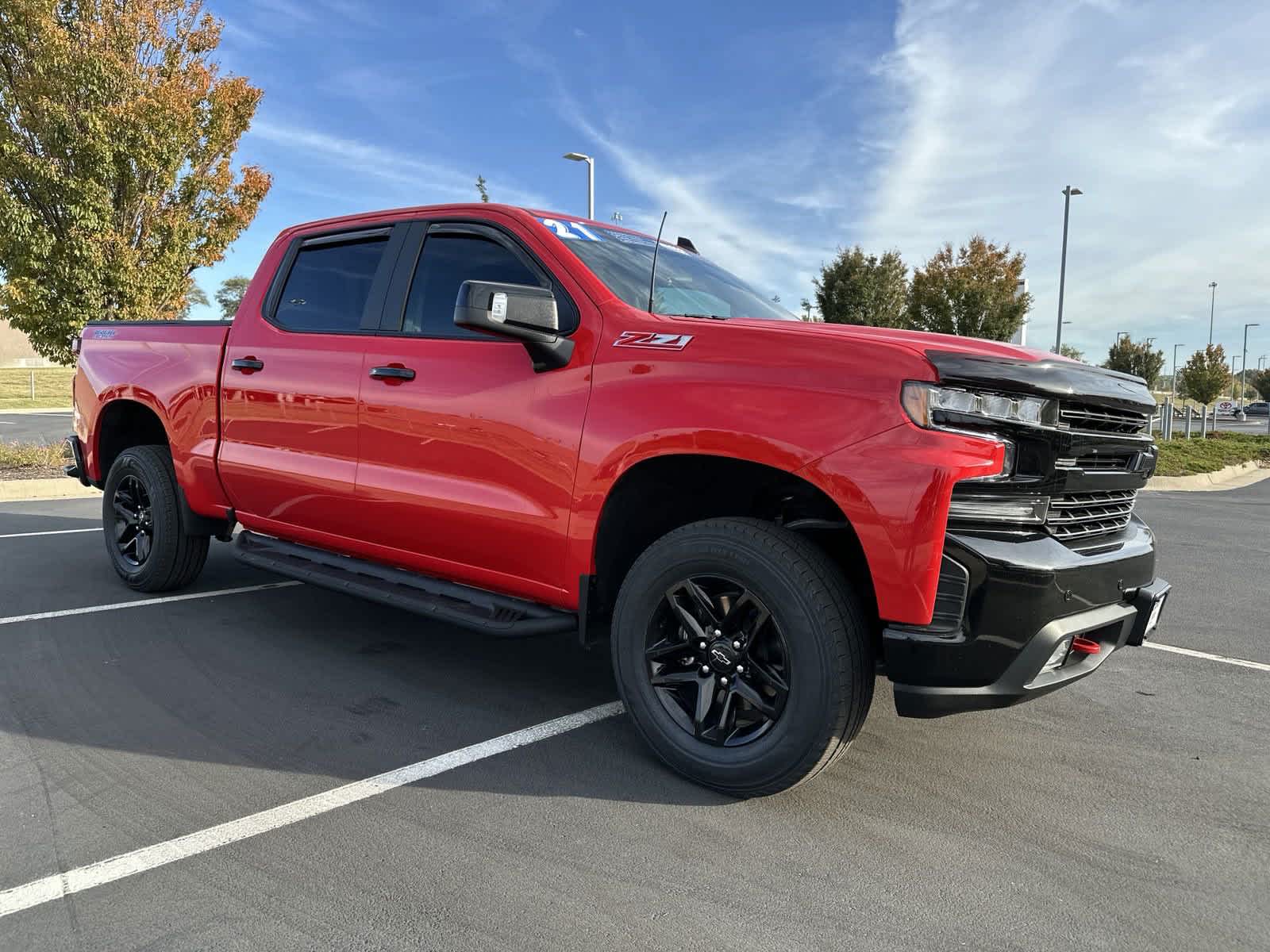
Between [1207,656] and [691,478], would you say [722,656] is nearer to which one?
[691,478]

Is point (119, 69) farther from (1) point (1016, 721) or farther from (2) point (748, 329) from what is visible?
(1) point (1016, 721)

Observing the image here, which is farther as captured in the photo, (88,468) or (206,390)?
(88,468)

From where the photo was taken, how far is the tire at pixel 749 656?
8.55ft

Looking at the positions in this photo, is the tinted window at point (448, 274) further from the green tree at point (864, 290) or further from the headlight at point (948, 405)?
the green tree at point (864, 290)

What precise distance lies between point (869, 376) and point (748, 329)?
1.49 feet

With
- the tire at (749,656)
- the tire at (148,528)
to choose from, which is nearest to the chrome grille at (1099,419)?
the tire at (749,656)

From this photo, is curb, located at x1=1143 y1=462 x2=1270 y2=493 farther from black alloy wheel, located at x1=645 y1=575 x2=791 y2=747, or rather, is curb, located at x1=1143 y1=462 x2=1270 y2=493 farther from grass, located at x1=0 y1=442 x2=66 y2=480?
grass, located at x1=0 y1=442 x2=66 y2=480

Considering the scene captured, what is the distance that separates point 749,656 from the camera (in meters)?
2.82

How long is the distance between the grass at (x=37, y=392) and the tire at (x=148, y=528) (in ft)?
68.2

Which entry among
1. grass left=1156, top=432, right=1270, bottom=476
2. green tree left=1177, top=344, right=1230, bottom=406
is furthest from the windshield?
green tree left=1177, top=344, right=1230, bottom=406

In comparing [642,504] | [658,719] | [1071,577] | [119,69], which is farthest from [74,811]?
[119,69]

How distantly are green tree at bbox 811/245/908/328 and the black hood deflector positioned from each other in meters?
21.4

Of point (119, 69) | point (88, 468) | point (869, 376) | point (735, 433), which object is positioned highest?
point (119, 69)

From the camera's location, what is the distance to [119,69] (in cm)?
971
